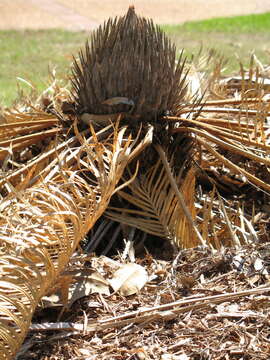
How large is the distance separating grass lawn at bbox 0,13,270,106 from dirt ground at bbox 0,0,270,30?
106 centimetres

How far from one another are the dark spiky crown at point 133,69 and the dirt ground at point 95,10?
27.3 feet

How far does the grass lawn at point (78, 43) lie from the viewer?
7189 mm

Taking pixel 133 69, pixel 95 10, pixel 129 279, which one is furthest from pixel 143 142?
pixel 95 10

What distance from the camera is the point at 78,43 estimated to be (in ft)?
29.3

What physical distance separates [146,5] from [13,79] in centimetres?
677

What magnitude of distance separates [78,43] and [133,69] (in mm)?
6690

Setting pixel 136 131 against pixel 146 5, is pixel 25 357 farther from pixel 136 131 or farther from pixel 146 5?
pixel 146 5

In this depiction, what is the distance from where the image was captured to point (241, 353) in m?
1.67

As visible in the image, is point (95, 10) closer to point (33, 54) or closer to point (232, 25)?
point (232, 25)

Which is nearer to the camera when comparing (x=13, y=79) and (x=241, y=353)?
(x=241, y=353)

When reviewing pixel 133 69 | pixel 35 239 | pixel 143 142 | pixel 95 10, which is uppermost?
pixel 133 69

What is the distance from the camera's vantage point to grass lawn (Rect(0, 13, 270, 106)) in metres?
7.19

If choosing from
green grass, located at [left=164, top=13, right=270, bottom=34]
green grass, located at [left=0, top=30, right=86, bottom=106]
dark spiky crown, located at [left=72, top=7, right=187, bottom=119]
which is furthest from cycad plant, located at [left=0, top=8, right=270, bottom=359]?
green grass, located at [left=164, top=13, right=270, bottom=34]

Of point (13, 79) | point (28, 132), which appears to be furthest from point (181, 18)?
point (28, 132)
